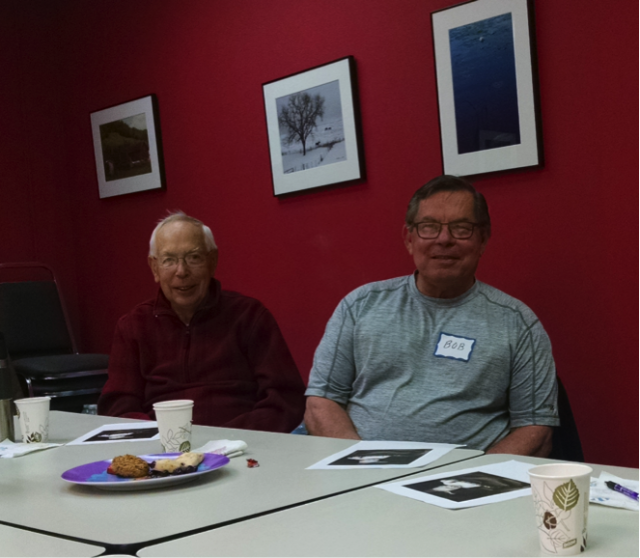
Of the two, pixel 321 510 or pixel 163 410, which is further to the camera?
pixel 163 410

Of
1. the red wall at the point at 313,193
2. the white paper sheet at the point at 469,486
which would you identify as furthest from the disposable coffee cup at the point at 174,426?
the red wall at the point at 313,193

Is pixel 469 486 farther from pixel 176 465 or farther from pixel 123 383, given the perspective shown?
pixel 123 383

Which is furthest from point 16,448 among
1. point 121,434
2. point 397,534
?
point 397,534

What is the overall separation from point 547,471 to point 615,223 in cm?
191

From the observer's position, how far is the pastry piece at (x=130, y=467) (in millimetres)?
1533

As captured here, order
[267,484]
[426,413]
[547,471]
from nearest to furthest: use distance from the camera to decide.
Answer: [547,471]
[267,484]
[426,413]

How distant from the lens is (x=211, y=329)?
9.95 feet

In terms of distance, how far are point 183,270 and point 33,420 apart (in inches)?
44.1

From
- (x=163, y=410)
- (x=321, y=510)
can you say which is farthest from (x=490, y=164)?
(x=321, y=510)

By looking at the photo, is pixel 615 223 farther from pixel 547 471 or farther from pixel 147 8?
pixel 147 8

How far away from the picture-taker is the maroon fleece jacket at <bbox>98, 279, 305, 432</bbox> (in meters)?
2.88

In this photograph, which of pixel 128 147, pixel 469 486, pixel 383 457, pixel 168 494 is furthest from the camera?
pixel 128 147

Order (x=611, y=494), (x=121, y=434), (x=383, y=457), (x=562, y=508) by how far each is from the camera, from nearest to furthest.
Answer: (x=562, y=508), (x=611, y=494), (x=383, y=457), (x=121, y=434)

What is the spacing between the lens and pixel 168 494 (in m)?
1.48
